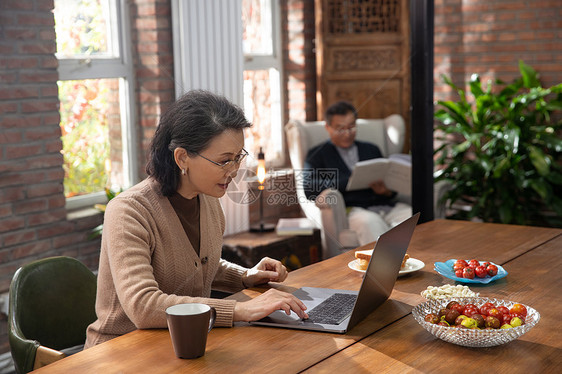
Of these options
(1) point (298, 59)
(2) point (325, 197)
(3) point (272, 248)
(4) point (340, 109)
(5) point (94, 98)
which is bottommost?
(3) point (272, 248)

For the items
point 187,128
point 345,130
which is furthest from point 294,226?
point 187,128

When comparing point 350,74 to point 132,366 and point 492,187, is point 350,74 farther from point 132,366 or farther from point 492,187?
point 132,366

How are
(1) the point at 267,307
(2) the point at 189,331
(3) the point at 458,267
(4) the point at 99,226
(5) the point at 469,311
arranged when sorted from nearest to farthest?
(2) the point at 189,331, (5) the point at 469,311, (1) the point at 267,307, (3) the point at 458,267, (4) the point at 99,226

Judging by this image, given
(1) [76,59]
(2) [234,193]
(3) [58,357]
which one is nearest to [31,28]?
(1) [76,59]

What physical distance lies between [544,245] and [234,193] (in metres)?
1.60

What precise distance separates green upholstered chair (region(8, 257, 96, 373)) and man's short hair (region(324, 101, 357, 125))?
6.66 feet

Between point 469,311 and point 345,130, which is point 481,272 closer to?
point 469,311

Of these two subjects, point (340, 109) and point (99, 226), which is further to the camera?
point (340, 109)

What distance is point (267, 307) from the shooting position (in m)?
1.55

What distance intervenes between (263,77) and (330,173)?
0.60 meters

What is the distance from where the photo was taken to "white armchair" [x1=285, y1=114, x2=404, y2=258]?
11.6ft

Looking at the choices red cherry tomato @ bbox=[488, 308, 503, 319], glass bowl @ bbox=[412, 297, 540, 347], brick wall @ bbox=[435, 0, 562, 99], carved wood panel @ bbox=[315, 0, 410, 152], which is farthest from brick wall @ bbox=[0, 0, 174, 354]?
brick wall @ bbox=[435, 0, 562, 99]

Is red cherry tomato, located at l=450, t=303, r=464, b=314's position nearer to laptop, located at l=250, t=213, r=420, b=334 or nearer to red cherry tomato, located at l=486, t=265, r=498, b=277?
laptop, located at l=250, t=213, r=420, b=334

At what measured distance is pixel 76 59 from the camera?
3.01 m
